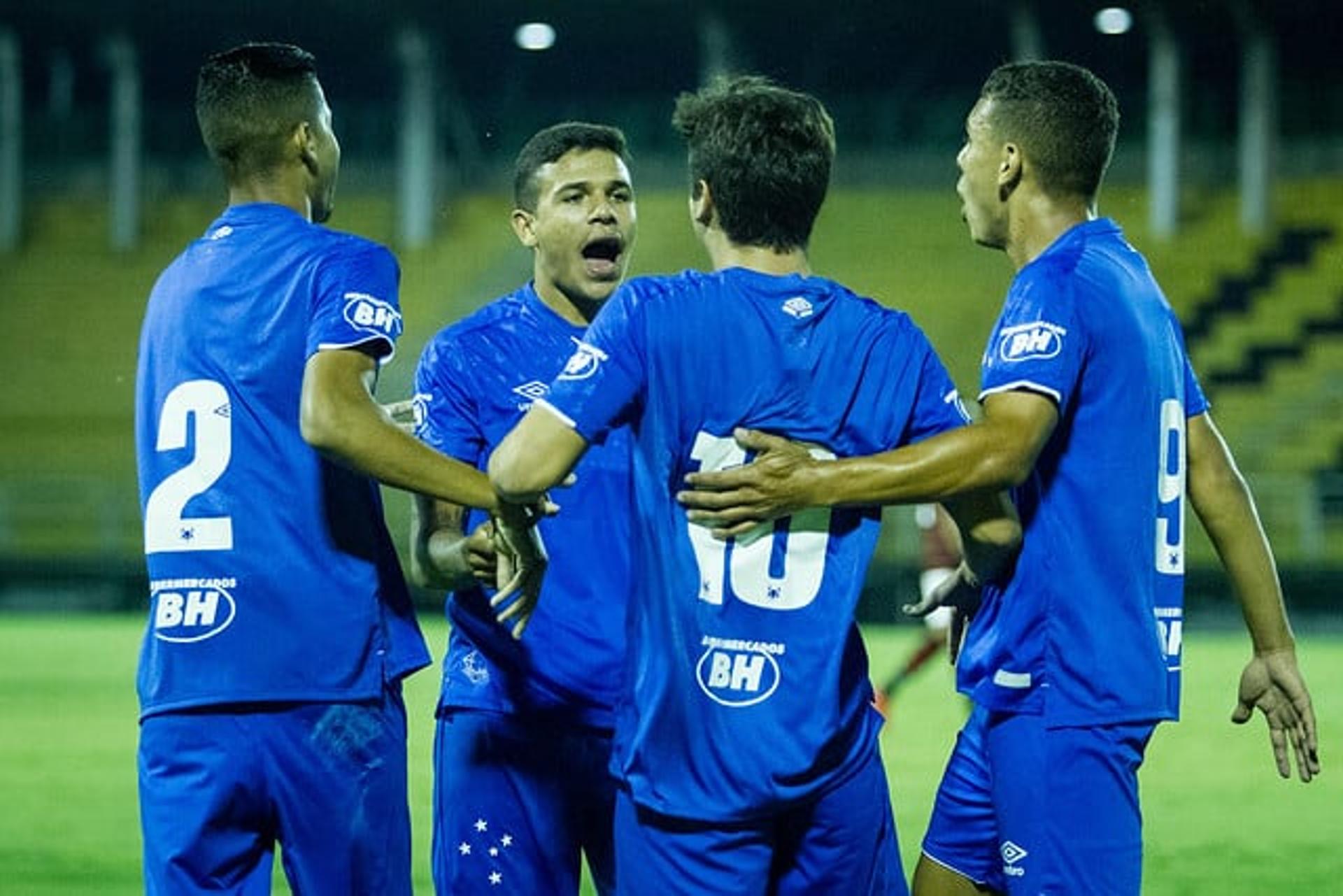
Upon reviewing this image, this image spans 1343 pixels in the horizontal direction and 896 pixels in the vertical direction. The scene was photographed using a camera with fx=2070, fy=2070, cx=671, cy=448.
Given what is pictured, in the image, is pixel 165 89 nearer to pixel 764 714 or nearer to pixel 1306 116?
pixel 1306 116

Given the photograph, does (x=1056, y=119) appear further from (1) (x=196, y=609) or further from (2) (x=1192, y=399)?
(1) (x=196, y=609)

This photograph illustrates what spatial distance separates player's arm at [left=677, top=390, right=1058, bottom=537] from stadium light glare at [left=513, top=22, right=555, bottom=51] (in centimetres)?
2898

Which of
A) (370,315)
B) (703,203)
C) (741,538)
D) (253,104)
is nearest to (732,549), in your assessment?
(741,538)

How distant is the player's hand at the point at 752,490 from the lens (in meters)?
3.66

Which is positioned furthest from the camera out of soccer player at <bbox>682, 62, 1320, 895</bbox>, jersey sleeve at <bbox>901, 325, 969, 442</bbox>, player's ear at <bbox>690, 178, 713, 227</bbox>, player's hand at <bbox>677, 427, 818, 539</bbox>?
soccer player at <bbox>682, 62, 1320, 895</bbox>

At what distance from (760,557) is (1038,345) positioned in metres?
0.75

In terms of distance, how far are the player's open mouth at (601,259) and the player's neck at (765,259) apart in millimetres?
1164

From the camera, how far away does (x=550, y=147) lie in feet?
16.4

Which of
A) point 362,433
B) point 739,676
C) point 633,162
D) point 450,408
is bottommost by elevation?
point 739,676

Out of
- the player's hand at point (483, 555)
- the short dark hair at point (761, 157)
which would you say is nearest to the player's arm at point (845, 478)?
the short dark hair at point (761, 157)

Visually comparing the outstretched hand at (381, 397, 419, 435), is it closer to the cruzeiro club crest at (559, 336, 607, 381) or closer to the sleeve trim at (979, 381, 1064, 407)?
the cruzeiro club crest at (559, 336, 607, 381)

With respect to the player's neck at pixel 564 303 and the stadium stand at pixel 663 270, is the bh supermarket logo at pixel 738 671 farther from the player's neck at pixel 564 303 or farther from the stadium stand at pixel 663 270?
the stadium stand at pixel 663 270

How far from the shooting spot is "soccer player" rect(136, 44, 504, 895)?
3971 millimetres

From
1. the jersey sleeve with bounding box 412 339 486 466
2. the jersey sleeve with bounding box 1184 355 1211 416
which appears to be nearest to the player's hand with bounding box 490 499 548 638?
the jersey sleeve with bounding box 412 339 486 466
